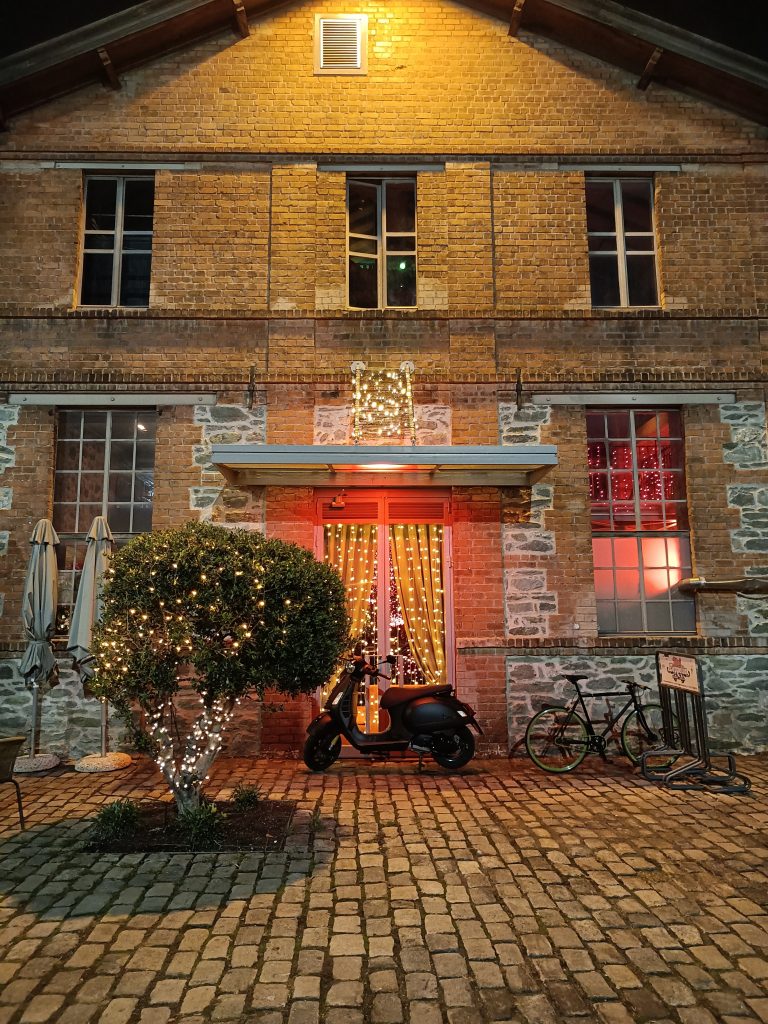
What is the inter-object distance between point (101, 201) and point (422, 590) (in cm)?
682

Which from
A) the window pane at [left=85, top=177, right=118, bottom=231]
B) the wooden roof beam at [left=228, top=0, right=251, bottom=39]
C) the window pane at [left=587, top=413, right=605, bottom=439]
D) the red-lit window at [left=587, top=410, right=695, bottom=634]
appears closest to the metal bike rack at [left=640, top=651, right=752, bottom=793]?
the red-lit window at [left=587, top=410, right=695, bottom=634]

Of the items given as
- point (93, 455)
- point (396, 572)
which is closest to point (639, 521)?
point (396, 572)

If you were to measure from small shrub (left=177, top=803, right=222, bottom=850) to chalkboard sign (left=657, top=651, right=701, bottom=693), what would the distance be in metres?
4.63

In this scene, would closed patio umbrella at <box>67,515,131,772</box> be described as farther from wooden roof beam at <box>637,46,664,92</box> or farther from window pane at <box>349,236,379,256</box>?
wooden roof beam at <box>637,46,664,92</box>

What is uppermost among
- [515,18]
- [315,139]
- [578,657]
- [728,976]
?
[515,18]

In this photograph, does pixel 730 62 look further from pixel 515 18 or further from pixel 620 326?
pixel 620 326

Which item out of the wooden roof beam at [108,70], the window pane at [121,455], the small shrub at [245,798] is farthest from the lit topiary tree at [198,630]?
the wooden roof beam at [108,70]

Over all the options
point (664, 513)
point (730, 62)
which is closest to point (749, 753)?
point (664, 513)

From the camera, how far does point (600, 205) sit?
915 cm

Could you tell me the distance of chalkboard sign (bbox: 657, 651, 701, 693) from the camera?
6562mm

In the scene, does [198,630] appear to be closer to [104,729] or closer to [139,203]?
[104,729]

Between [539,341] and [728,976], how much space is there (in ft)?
22.9

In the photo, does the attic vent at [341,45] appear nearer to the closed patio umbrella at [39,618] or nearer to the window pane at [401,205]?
the window pane at [401,205]

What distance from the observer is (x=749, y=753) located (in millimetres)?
7816
